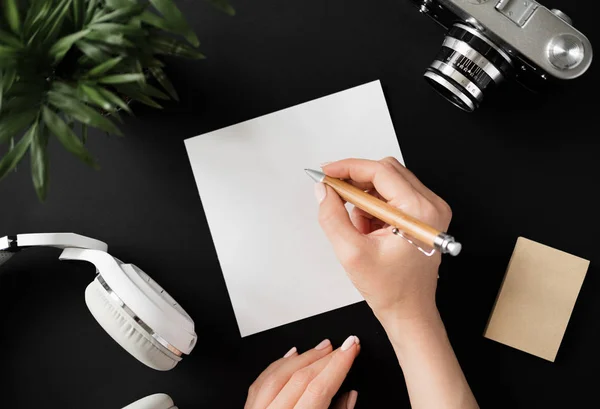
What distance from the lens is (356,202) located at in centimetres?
66

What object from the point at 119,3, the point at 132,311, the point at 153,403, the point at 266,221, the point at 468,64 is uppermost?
the point at 468,64

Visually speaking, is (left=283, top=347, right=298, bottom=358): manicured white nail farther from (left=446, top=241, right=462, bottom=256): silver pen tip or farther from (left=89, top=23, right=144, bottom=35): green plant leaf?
(left=89, top=23, right=144, bottom=35): green plant leaf

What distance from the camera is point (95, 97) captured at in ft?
1.69

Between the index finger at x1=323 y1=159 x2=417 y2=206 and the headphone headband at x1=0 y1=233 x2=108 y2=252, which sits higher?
the index finger at x1=323 y1=159 x2=417 y2=206

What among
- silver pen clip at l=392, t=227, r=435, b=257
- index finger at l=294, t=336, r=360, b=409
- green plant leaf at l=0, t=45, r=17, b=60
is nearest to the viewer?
green plant leaf at l=0, t=45, r=17, b=60

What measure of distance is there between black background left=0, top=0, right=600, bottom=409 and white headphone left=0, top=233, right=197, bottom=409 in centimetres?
9

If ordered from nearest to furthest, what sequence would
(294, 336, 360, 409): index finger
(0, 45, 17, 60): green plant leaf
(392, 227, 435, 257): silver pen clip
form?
(0, 45, 17, 60): green plant leaf, (392, 227, 435, 257): silver pen clip, (294, 336, 360, 409): index finger

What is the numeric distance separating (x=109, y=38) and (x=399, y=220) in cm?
35

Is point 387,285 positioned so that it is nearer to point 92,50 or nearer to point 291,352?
point 291,352

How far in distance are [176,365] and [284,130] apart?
391 millimetres

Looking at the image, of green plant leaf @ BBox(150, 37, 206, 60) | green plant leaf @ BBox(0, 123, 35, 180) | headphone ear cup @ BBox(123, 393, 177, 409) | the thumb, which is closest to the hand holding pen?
the thumb

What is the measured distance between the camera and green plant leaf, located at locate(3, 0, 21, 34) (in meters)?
0.50

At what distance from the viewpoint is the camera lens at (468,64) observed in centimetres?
71

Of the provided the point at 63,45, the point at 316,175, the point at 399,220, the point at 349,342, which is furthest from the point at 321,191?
the point at 63,45
